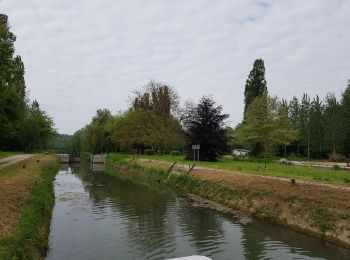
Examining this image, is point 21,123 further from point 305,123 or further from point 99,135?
point 305,123

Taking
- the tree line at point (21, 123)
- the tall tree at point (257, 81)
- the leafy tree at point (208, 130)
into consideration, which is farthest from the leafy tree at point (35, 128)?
the tall tree at point (257, 81)

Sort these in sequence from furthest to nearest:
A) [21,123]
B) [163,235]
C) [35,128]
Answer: [35,128] < [21,123] < [163,235]

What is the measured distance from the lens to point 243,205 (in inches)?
923

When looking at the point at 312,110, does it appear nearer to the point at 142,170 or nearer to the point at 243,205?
the point at 142,170

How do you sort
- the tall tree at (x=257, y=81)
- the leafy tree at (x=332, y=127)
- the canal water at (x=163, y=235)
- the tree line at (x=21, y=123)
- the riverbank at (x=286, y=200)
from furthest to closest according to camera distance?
1. the tall tree at (x=257, y=81)
2. the leafy tree at (x=332, y=127)
3. the tree line at (x=21, y=123)
4. the riverbank at (x=286, y=200)
5. the canal water at (x=163, y=235)

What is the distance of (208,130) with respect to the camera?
50.0 meters

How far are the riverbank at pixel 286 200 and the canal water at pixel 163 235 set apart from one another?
2.79ft

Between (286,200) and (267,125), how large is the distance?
116ft

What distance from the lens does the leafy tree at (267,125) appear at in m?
55.4

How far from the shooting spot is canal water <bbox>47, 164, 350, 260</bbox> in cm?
1451

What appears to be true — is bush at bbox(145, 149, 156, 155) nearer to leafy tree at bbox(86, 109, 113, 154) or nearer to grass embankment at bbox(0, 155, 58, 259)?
leafy tree at bbox(86, 109, 113, 154)

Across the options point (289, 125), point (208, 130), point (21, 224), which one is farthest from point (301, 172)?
point (289, 125)

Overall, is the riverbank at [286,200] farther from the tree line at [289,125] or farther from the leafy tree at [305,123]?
the leafy tree at [305,123]

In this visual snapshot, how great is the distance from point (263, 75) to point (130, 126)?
83.3 feet
